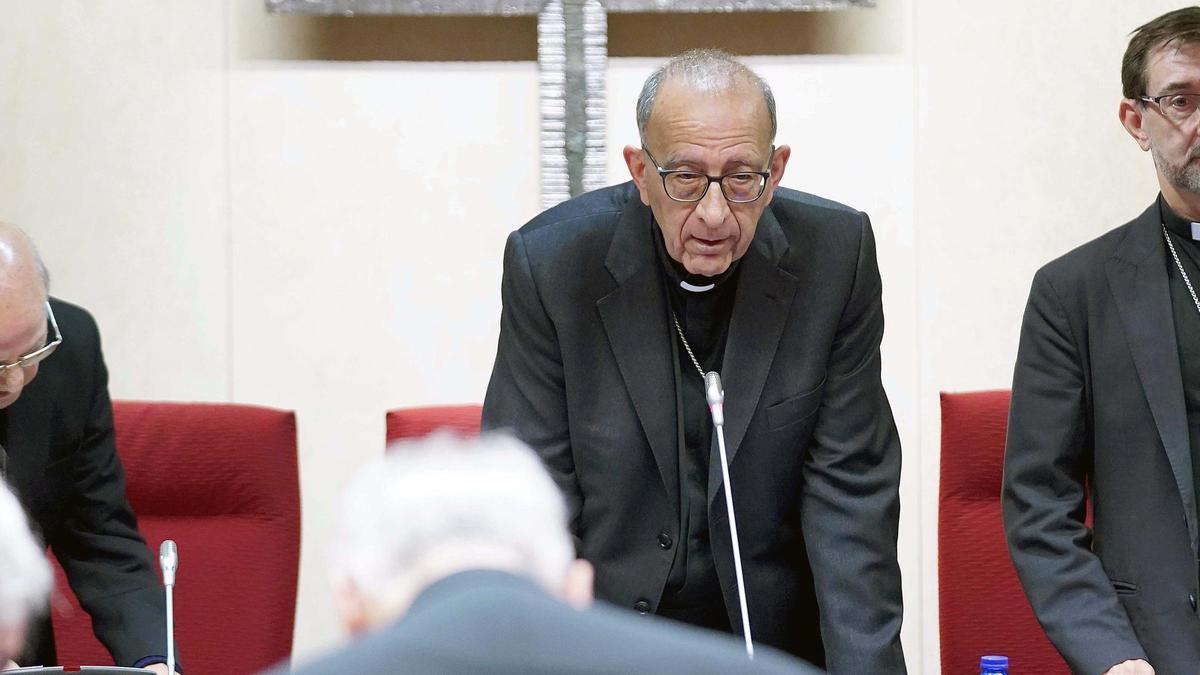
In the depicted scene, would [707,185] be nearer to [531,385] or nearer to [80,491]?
[531,385]

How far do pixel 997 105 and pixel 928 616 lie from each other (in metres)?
1.08

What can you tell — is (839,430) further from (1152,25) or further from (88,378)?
(88,378)

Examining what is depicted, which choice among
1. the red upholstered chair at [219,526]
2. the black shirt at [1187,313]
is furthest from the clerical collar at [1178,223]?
the red upholstered chair at [219,526]

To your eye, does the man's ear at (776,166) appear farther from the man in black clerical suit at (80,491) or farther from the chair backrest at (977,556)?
the man in black clerical suit at (80,491)

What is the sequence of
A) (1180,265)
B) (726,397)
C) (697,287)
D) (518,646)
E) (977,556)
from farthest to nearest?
(977,556)
(1180,265)
(697,287)
(726,397)
(518,646)

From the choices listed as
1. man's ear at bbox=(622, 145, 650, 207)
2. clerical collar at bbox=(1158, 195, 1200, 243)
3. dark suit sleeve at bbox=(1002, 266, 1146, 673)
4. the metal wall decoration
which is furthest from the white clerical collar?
the metal wall decoration

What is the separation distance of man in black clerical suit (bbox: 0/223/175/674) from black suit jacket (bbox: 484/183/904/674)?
2.17 feet

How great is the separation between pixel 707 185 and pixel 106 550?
3.79 feet

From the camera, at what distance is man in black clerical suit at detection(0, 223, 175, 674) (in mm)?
2744

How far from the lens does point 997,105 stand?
3.60 metres

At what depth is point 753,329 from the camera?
2586mm

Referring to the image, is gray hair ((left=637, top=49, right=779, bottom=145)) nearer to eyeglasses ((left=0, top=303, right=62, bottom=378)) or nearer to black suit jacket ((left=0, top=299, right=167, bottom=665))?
eyeglasses ((left=0, top=303, right=62, bottom=378))

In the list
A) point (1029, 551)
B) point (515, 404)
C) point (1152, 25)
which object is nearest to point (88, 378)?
point (515, 404)

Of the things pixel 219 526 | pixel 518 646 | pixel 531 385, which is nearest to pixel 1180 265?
pixel 531 385
